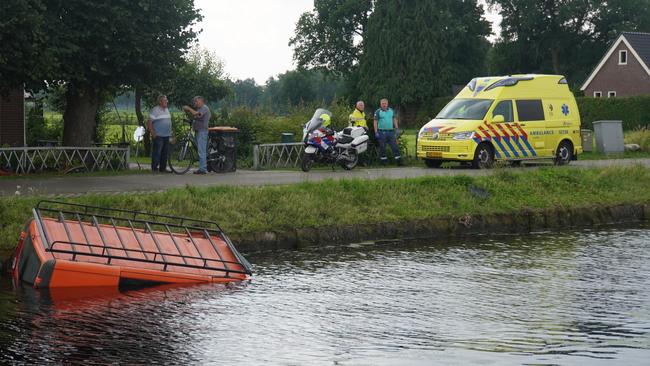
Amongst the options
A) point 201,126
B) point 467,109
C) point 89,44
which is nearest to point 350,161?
point 467,109

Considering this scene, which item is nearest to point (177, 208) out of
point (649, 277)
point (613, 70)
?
point (649, 277)

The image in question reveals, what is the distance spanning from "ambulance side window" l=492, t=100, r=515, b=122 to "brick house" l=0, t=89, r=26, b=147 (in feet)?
46.6

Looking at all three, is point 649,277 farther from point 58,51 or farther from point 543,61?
point 543,61

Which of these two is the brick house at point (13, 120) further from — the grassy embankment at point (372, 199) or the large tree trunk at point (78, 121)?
the grassy embankment at point (372, 199)

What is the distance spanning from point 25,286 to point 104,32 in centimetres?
1370

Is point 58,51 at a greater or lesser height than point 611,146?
greater

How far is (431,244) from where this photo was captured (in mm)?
16609

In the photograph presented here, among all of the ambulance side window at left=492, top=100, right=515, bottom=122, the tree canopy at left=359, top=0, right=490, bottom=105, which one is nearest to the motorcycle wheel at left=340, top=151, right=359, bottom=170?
the ambulance side window at left=492, top=100, right=515, bottom=122

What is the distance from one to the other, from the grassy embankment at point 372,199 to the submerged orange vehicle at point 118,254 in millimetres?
908

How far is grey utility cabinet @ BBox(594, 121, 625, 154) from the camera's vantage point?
3281 centimetres

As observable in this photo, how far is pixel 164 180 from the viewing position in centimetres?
2169

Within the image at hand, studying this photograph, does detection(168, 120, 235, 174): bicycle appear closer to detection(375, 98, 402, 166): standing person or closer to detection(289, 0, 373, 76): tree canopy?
detection(375, 98, 402, 166): standing person

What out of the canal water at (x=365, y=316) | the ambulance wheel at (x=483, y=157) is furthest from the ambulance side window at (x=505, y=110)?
the canal water at (x=365, y=316)

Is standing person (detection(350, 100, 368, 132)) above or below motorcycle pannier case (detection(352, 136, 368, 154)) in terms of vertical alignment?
above
